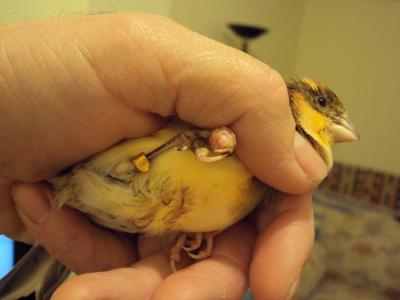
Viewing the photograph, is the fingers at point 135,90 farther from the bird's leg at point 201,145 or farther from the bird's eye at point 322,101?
the bird's eye at point 322,101

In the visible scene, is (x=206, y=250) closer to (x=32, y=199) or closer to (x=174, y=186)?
(x=174, y=186)

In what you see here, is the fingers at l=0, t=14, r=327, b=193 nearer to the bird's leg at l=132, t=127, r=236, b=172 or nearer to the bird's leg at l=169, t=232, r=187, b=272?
the bird's leg at l=132, t=127, r=236, b=172

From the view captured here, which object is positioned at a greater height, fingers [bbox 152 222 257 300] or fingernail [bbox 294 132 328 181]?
fingernail [bbox 294 132 328 181]

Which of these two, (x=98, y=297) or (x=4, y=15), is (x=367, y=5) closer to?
(x=4, y=15)

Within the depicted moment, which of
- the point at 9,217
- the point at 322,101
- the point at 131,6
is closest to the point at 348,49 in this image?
the point at 131,6

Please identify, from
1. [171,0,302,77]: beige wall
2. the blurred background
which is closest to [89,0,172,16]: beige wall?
[171,0,302,77]: beige wall

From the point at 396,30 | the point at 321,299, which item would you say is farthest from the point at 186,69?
the point at 396,30

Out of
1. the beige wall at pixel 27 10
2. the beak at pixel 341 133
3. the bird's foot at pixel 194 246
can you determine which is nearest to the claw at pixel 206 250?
the bird's foot at pixel 194 246
